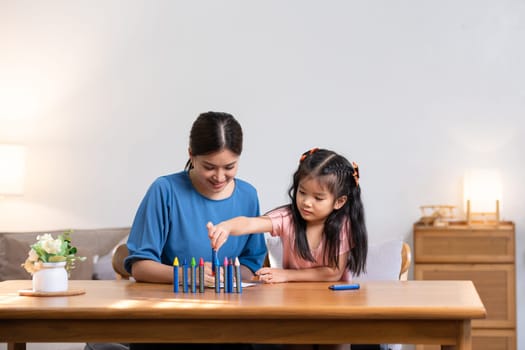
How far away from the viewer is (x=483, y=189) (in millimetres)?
4766

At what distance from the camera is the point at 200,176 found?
8.36ft

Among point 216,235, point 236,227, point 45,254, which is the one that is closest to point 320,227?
point 236,227

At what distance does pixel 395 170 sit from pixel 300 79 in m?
0.81

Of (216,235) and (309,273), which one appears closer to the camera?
(216,235)

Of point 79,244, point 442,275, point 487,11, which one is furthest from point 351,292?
point 487,11

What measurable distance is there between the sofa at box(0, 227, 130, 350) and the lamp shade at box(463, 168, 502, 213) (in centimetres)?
208

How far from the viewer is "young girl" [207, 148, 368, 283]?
8.52ft

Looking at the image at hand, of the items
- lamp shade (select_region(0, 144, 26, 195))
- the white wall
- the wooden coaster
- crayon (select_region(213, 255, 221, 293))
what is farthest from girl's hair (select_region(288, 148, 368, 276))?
lamp shade (select_region(0, 144, 26, 195))

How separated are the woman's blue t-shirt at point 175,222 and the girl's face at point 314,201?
218 mm

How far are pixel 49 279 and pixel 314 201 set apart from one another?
2.81 feet

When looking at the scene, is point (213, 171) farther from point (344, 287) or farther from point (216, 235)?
point (344, 287)

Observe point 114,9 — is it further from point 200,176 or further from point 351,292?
point 351,292

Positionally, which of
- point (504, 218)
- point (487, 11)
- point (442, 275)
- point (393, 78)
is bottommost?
point (442, 275)

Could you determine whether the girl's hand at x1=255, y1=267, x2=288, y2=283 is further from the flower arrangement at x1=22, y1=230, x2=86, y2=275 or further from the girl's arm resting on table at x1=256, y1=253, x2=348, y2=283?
the flower arrangement at x1=22, y1=230, x2=86, y2=275
